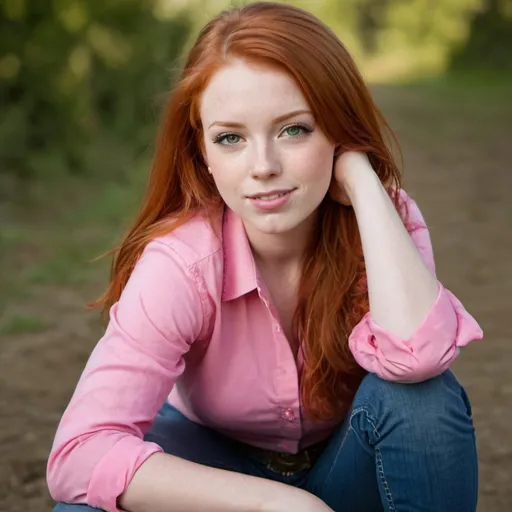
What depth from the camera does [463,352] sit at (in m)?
3.88

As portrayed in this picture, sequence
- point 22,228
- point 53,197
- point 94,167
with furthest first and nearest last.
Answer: point 94,167 → point 53,197 → point 22,228

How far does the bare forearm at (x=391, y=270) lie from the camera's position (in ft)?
6.16

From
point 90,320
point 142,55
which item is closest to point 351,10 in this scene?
point 142,55

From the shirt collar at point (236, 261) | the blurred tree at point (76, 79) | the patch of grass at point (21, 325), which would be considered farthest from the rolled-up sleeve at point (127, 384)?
the blurred tree at point (76, 79)

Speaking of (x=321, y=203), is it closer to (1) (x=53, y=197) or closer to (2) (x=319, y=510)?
(2) (x=319, y=510)

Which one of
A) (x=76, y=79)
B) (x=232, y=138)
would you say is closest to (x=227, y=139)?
(x=232, y=138)

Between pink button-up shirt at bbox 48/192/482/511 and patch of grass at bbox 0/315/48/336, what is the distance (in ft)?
6.22

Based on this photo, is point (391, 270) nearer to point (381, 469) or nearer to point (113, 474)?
point (381, 469)

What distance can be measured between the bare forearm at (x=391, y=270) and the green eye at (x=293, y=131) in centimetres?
19

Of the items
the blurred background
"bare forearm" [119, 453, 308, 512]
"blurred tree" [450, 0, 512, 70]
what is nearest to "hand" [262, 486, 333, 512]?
"bare forearm" [119, 453, 308, 512]

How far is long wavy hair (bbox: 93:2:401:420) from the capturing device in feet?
6.21

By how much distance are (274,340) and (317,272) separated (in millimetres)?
190

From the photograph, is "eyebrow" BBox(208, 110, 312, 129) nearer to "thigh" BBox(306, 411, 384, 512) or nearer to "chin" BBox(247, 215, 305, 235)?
"chin" BBox(247, 215, 305, 235)

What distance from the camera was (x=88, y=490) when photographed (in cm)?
175
